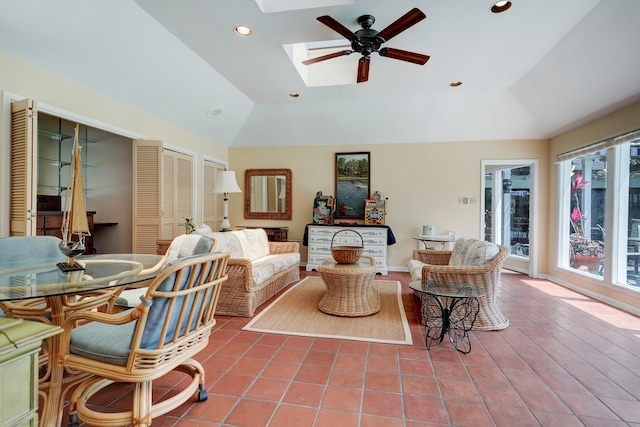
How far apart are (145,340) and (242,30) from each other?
295cm

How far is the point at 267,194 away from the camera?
6398mm

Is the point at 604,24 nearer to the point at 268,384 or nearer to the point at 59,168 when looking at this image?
the point at 268,384

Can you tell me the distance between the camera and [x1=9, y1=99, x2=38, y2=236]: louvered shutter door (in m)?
2.57

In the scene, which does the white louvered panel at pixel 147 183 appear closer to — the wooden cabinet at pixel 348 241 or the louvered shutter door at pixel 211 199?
→ the louvered shutter door at pixel 211 199

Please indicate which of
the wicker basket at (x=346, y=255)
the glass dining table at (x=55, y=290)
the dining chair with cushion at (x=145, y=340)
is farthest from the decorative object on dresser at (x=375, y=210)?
the dining chair with cushion at (x=145, y=340)

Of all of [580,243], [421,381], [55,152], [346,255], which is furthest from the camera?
[55,152]

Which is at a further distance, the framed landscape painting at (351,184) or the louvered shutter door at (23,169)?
the framed landscape painting at (351,184)

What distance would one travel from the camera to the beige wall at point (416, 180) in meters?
5.55

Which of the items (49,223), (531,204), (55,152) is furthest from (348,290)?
(55,152)

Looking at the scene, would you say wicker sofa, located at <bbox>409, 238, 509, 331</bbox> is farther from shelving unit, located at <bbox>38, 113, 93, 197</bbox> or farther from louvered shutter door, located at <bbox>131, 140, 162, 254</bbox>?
shelving unit, located at <bbox>38, 113, 93, 197</bbox>

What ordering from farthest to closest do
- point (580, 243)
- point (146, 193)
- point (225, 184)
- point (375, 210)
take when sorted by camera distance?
1. point (375, 210)
2. point (580, 243)
3. point (225, 184)
4. point (146, 193)

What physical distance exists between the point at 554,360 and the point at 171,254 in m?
3.26

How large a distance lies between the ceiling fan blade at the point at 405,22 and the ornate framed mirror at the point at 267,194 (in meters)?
3.90

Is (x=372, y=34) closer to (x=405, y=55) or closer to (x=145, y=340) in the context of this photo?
(x=405, y=55)
